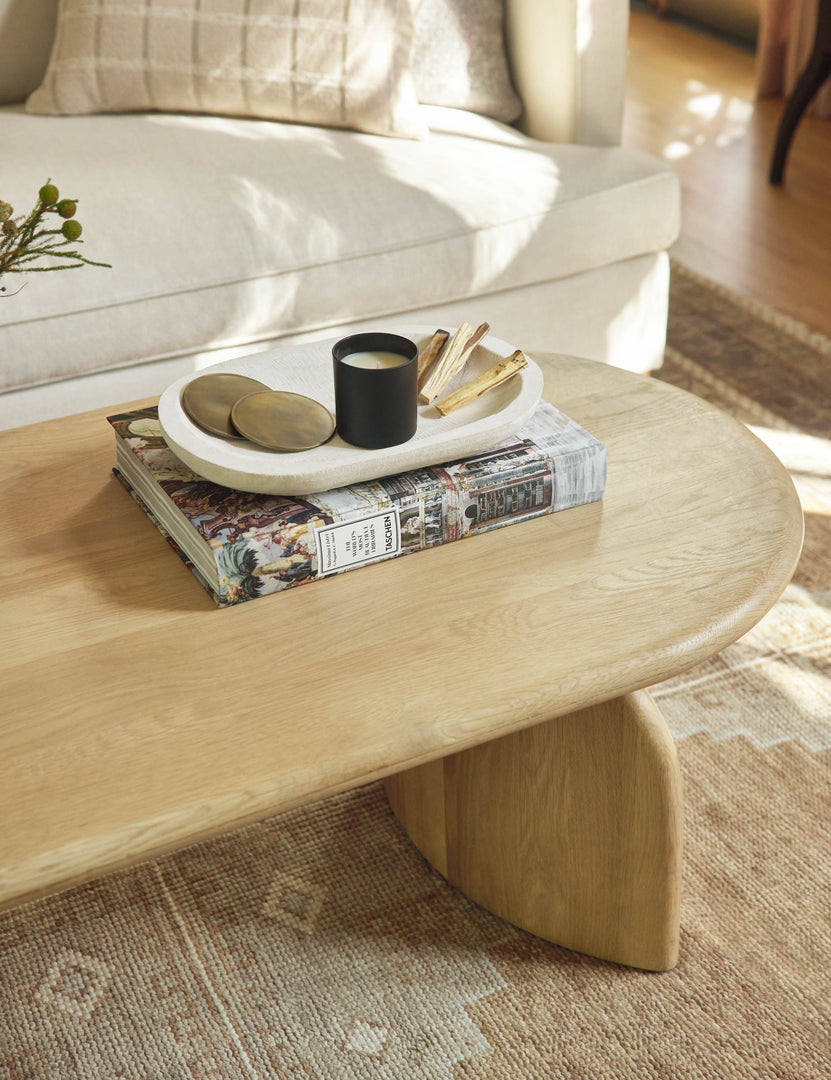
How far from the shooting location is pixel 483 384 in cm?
96

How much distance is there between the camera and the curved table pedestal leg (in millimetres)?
899

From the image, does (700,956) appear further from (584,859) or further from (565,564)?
(565,564)

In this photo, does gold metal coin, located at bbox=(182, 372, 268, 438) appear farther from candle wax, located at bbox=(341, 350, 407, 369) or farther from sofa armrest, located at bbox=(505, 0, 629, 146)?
sofa armrest, located at bbox=(505, 0, 629, 146)

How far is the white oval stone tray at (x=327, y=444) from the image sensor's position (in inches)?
33.1

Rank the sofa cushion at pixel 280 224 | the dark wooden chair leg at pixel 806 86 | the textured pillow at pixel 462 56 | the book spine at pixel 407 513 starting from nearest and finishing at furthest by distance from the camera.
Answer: the book spine at pixel 407 513 < the sofa cushion at pixel 280 224 < the textured pillow at pixel 462 56 < the dark wooden chair leg at pixel 806 86

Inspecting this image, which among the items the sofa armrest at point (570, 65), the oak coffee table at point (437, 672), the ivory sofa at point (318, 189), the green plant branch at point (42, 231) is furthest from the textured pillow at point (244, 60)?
the green plant branch at point (42, 231)

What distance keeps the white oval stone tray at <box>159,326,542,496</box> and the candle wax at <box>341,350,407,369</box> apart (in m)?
0.06

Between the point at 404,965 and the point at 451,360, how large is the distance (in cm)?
56

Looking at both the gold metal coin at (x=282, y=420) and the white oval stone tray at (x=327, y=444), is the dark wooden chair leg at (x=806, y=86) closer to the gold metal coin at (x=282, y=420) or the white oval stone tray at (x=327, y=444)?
the white oval stone tray at (x=327, y=444)

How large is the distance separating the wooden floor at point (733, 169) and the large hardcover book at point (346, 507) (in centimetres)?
153

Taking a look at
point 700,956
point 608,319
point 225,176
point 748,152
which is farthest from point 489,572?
point 748,152

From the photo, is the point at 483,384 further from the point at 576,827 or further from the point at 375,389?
the point at 576,827

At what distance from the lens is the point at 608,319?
5.93 feet

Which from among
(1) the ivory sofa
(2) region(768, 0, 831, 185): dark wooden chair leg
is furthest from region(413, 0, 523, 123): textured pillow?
(2) region(768, 0, 831, 185): dark wooden chair leg
